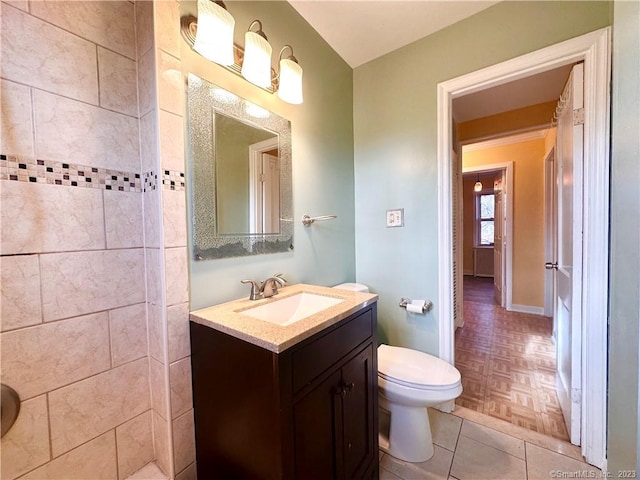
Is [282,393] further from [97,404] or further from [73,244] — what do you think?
[73,244]

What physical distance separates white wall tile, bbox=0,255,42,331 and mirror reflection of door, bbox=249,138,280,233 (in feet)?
2.44

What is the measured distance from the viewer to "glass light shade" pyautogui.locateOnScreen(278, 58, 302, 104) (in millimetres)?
1281

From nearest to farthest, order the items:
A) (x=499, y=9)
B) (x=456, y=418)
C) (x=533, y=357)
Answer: (x=499, y=9) → (x=456, y=418) → (x=533, y=357)

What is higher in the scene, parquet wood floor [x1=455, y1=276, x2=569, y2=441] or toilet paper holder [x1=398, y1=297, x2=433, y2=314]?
toilet paper holder [x1=398, y1=297, x2=433, y2=314]

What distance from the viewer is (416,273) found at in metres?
1.76

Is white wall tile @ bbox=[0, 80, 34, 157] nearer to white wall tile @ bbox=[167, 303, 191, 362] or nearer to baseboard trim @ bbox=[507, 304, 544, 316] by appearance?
white wall tile @ bbox=[167, 303, 191, 362]

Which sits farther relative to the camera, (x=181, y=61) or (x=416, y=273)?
(x=416, y=273)

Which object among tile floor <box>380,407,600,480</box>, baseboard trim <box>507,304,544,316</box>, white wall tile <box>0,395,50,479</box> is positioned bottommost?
tile floor <box>380,407,600,480</box>

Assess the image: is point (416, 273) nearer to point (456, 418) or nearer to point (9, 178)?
point (456, 418)

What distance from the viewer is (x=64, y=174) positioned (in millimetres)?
796

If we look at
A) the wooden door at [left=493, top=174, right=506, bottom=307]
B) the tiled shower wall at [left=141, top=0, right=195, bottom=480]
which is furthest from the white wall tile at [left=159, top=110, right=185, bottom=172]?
the wooden door at [left=493, top=174, right=506, bottom=307]

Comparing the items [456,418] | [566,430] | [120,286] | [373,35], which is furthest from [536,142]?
[120,286]

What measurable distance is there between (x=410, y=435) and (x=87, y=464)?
4.51 ft

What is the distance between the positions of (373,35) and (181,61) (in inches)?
51.3
